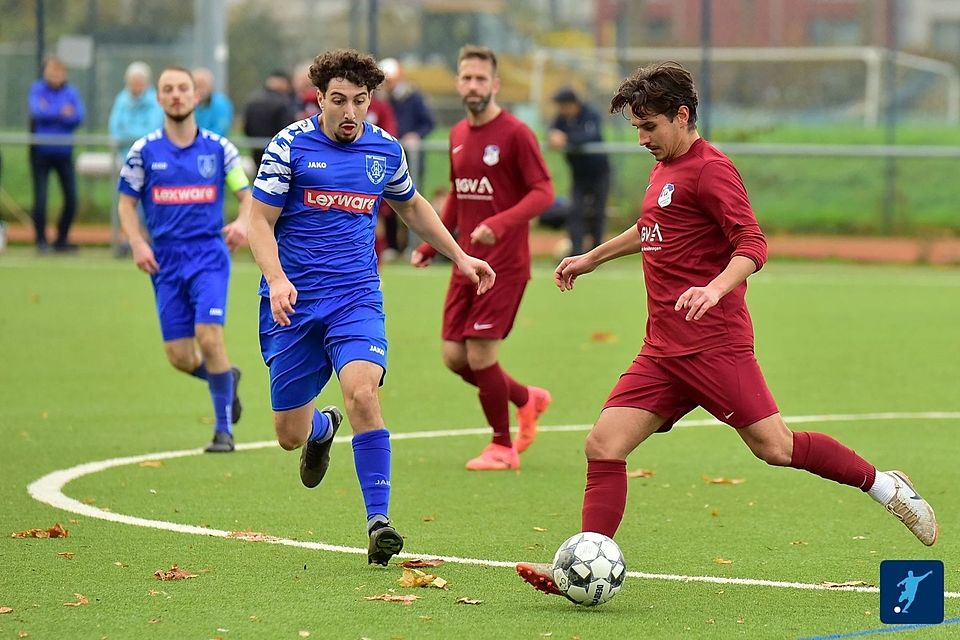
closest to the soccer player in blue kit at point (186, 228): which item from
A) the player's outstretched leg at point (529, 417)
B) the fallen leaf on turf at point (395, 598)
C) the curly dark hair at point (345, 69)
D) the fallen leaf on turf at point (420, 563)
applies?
the player's outstretched leg at point (529, 417)

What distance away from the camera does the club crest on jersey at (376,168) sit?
6.72 metres

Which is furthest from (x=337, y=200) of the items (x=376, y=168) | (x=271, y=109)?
(x=271, y=109)

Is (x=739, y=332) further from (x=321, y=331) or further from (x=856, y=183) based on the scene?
(x=856, y=183)

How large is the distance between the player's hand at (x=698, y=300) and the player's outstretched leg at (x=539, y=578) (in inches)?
38.5

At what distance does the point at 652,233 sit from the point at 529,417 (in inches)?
130

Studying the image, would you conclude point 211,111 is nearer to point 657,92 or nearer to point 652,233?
point 652,233

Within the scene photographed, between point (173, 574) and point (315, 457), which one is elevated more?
point (315, 457)

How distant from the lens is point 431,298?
56.2ft

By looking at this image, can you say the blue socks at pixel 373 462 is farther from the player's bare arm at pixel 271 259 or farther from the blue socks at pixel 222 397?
the blue socks at pixel 222 397

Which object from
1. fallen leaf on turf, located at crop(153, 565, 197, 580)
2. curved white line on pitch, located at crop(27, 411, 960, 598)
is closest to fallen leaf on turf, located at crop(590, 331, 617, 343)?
curved white line on pitch, located at crop(27, 411, 960, 598)

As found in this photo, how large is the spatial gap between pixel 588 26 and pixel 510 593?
25751 millimetres

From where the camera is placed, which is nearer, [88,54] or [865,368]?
[865,368]

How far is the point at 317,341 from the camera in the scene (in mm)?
6766

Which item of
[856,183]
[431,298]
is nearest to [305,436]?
[431,298]
